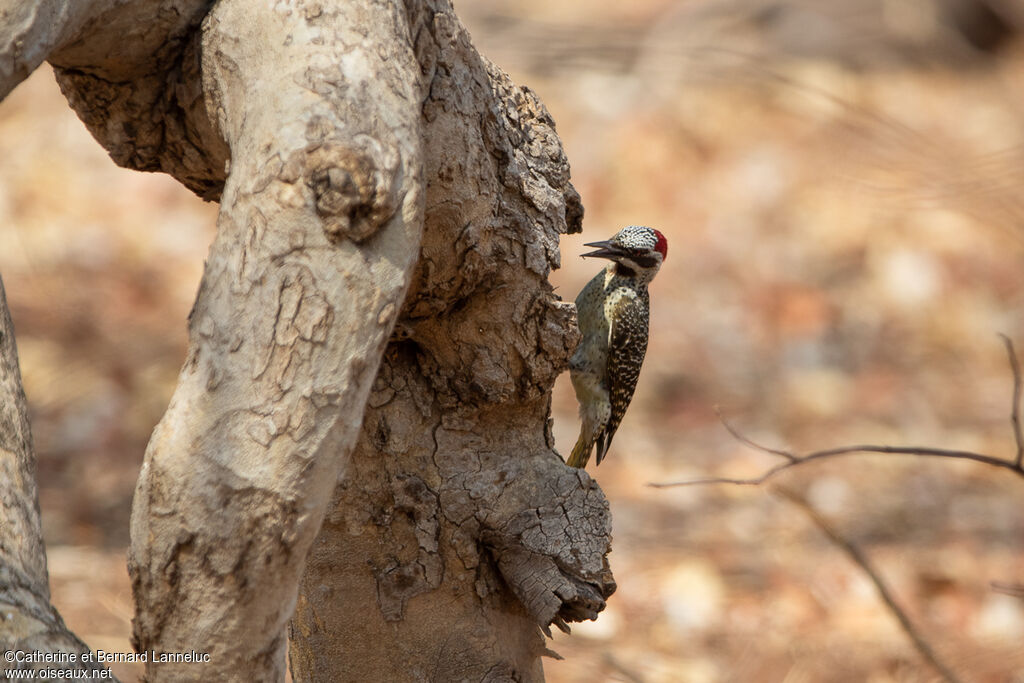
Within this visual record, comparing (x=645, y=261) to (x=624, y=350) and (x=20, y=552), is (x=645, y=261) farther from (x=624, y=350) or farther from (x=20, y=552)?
(x=20, y=552)

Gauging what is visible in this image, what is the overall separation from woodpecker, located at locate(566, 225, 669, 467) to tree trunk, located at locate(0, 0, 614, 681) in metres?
1.64

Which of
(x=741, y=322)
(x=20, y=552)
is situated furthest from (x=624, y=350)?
(x=741, y=322)

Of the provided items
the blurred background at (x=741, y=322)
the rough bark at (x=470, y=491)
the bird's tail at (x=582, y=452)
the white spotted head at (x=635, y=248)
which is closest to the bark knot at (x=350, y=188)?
the rough bark at (x=470, y=491)

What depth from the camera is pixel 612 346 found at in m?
4.13

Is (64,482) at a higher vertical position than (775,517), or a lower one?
lower

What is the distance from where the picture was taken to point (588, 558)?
224cm

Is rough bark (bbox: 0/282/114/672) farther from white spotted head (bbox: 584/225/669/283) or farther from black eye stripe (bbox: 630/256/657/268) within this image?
black eye stripe (bbox: 630/256/657/268)

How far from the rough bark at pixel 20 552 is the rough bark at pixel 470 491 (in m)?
0.83

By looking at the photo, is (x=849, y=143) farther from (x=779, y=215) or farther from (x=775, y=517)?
(x=775, y=517)

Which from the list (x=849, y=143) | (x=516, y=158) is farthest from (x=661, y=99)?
(x=516, y=158)

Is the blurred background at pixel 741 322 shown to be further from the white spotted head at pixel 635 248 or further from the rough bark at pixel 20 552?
the rough bark at pixel 20 552

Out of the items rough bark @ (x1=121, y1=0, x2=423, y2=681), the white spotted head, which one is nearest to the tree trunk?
rough bark @ (x1=121, y1=0, x2=423, y2=681)

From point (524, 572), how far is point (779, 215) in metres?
6.53

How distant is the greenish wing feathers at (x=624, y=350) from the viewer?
4.07 m
